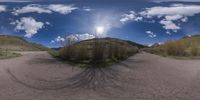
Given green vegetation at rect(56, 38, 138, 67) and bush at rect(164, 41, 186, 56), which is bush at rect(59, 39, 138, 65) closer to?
green vegetation at rect(56, 38, 138, 67)

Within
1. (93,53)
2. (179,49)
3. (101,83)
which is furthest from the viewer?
(179,49)

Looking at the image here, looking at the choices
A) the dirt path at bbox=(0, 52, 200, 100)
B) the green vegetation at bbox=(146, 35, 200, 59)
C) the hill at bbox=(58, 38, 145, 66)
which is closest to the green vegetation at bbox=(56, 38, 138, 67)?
the hill at bbox=(58, 38, 145, 66)

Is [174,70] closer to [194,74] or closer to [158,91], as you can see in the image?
[194,74]

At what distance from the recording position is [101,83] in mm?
12195

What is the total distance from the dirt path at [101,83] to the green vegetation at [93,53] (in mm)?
1232

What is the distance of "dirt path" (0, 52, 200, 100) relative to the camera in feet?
34.6

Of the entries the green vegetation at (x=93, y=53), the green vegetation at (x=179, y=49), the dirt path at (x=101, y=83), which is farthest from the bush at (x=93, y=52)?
the green vegetation at (x=179, y=49)

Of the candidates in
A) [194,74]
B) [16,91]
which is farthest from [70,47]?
[16,91]

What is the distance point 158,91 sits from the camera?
36.7 ft

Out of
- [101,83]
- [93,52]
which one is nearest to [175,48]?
[93,52]

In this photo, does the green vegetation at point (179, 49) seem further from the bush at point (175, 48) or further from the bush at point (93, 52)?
the bush at point (93, 52)

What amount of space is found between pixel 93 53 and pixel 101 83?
240 inches

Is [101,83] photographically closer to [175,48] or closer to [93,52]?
[93,52]

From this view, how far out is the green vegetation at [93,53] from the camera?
1767cm
